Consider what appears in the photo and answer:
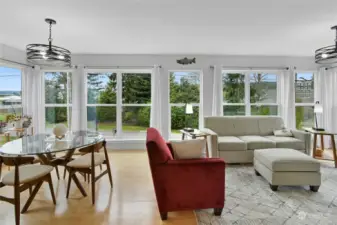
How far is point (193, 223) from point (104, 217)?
3.16ft

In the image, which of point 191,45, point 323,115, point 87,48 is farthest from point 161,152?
point 323,115

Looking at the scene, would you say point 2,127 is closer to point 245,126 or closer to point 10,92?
point 10,92

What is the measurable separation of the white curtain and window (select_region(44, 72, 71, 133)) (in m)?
0.15

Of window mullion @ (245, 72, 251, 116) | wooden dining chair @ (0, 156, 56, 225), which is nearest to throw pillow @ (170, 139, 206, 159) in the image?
wooden dining chair @ (0, 156, 56, 225)

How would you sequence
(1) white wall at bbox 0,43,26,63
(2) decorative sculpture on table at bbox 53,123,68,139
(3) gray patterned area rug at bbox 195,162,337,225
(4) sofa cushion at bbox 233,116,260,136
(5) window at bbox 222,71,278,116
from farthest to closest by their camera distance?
(5) window at bbox 222,71,278,116
(4) sofa cushion at bbox 233,116,260,136
(1) white wall at bbox 0,43,26,63
(2) decorative sculpture on table at bbox 53,123,68,139
(3) gray patterned area rug at bbox 195,162,337,225

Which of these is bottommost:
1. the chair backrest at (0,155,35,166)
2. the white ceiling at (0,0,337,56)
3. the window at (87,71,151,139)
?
the chair backrest at (0,155,35,166)

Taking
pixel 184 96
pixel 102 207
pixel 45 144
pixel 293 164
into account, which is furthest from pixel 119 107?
pixel 293 164

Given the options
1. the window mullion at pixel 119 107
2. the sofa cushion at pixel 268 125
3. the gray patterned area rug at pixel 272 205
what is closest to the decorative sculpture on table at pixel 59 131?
the gray patterned area rug at pixel 272 205

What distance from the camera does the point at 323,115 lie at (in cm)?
533

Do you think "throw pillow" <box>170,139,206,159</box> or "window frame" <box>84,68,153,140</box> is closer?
"throw pillow" <box>170,139,206,159</box>

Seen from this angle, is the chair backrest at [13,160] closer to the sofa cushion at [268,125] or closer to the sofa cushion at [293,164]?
the sofa cushion at [293,164]

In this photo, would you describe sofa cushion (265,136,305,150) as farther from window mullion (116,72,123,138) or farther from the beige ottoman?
window mullion (116,72,123,138)

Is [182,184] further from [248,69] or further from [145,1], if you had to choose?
[248,69]

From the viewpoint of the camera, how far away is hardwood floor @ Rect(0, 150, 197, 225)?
7.31 feet
